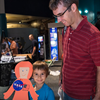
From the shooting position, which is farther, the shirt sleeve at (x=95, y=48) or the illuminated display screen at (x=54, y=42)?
the illuminated display screen at (x=54, y=42)

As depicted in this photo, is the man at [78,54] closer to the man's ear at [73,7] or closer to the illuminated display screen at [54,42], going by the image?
the man's ear at [73,7]

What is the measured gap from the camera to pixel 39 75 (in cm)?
116

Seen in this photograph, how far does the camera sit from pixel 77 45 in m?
0.98

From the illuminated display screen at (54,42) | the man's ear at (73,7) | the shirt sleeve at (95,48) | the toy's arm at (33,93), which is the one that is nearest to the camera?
the shirt sleeve at (95,48)

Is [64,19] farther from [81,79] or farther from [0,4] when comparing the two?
[0,4]

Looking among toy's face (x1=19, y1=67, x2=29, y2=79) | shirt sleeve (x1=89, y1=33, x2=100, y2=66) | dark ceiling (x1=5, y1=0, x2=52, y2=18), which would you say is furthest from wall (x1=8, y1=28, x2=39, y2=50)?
shirt sleeve (x1=89, y1=33, x2=100, y2=66)

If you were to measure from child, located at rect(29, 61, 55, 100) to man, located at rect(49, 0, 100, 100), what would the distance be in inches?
7.3

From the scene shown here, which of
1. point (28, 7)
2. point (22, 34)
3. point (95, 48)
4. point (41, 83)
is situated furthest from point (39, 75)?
point (22, 34)

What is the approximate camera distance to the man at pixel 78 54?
917mm

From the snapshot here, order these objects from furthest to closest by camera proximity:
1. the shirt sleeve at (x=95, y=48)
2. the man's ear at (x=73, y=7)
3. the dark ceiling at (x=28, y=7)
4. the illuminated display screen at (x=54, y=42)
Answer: the dark ceiling at (x=28, y=7) → the illuminated display screen at (x=54, y=42) → the man's ear at (x=73, y=7) → the shirt sleeve at (x=95, y=48)

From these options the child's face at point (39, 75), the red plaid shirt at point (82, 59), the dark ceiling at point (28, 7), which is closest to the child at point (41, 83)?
the child's face at point (39, 75)

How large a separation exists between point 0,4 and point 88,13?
7.39m

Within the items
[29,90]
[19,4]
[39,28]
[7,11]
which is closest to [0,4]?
[7,11]

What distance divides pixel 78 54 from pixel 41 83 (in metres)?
0.44
